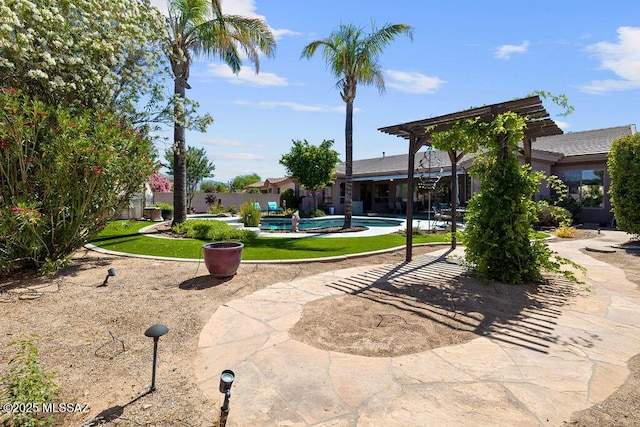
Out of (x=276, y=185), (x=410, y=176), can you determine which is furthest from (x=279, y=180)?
(x=410, y=176)

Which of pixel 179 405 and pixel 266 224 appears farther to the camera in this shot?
pixel 266 224

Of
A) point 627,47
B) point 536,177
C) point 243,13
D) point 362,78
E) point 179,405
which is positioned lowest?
point 179,405

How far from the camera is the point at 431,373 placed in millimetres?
3137

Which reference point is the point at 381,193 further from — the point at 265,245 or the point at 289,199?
the point at 265,245

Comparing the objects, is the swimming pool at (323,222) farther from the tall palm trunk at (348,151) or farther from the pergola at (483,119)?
the pergola at (483,119)

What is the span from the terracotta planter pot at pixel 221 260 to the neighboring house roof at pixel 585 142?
15635mm

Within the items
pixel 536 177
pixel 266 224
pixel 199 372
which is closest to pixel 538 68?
pixel 536 177

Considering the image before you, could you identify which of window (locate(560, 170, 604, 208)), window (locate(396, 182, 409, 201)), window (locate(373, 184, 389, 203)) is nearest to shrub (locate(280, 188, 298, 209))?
window (locate(373, 184, 389, 203))

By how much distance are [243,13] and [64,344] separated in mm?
13010

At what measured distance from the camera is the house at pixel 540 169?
16.3 metres

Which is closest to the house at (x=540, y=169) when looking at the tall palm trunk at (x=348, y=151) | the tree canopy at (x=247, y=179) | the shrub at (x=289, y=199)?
the shrub at (x=289, y=199)

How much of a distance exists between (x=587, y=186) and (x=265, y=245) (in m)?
16.4

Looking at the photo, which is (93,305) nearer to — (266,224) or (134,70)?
(134,70)

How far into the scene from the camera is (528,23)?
8922 mm
